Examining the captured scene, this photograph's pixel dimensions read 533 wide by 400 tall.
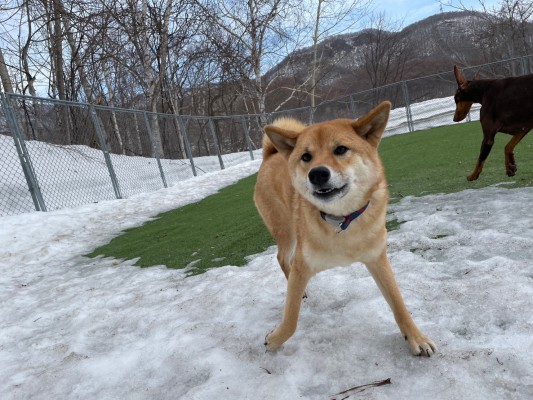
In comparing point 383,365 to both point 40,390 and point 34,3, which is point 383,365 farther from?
point 34,3

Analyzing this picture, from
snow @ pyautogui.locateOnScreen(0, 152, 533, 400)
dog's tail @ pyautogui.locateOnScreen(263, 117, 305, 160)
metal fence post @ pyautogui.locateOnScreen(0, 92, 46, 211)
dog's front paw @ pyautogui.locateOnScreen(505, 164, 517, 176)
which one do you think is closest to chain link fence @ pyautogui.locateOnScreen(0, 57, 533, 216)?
metal fence post @ pyautogui.locateOnScreen(0, 92, 46, 211)

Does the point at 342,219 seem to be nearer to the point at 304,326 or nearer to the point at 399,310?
the point at 399,310

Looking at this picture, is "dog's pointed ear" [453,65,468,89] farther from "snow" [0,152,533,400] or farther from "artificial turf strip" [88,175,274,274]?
"artificial turf strip" [88,175,274,274]

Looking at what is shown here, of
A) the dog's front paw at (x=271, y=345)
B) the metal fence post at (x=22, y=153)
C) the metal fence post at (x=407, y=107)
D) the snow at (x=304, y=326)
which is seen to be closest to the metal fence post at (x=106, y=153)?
the metal fence post at (x=22, y=153)

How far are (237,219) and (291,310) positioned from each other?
12.1 feet

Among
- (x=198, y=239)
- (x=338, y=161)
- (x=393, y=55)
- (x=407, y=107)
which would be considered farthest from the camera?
(x=393, y=55)

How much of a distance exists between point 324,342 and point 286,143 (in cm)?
121

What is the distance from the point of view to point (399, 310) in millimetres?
1857

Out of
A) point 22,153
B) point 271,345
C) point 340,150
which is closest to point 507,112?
point 340,150

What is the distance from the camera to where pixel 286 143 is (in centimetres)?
233

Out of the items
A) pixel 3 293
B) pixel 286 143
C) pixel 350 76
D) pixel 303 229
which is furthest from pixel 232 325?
pixel 350 76

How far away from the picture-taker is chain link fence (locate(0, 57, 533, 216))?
7.84 metres

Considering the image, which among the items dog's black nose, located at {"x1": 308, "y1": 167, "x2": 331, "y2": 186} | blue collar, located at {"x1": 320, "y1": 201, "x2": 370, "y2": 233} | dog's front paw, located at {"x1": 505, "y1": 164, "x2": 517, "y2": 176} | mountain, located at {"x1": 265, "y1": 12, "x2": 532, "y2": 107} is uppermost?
mountain, located at {"x1": 265, "y1": 12, "x2": 532, "y2": 107}

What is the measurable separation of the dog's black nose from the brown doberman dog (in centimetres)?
367
